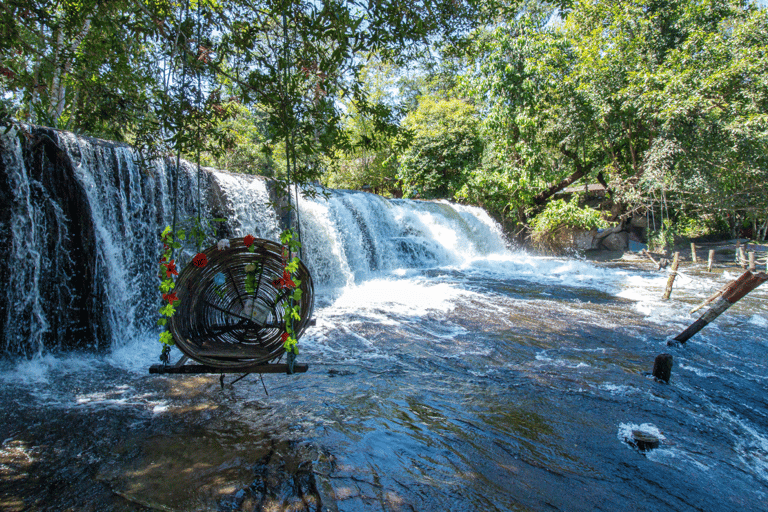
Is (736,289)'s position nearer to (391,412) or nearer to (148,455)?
(391,412)

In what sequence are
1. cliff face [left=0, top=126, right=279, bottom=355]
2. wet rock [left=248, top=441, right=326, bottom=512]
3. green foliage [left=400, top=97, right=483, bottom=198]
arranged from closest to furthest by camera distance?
wet rock [left=248, top=441, right=326, bottom=512] < cliff face [left=0, top=126, right=279, bottom=355] < green foliage [left=400, top=97, right=483, bottom=198]

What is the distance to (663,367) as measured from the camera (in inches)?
164

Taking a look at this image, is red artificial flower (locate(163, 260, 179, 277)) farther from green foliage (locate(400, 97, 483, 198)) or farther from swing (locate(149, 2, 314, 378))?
green foliage (locate(400, 97, 483, 198))

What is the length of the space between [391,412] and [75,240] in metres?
4.53

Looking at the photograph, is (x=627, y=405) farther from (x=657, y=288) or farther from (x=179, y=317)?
(x=657, y=288)

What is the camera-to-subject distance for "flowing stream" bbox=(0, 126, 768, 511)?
8.08ft

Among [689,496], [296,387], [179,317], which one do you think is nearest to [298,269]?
[179,317]

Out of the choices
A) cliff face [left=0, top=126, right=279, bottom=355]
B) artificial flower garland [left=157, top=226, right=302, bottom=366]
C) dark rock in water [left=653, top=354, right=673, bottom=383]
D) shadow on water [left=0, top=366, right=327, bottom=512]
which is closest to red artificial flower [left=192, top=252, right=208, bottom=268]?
artificial flower garland [left=157, top=226, right=302, bottom=366]

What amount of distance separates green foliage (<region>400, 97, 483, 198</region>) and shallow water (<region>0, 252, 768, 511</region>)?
12.9m

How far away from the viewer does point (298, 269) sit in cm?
276

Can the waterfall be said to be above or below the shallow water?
above

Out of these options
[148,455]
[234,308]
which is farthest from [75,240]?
[148,455]

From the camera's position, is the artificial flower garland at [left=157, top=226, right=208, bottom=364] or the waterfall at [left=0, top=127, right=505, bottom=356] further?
the waterfall at [left=0, top=127, right=505, bottom=356]

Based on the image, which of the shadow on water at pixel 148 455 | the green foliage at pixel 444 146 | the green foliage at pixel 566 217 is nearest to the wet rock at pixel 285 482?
the shadow on water at pixel 148 455
